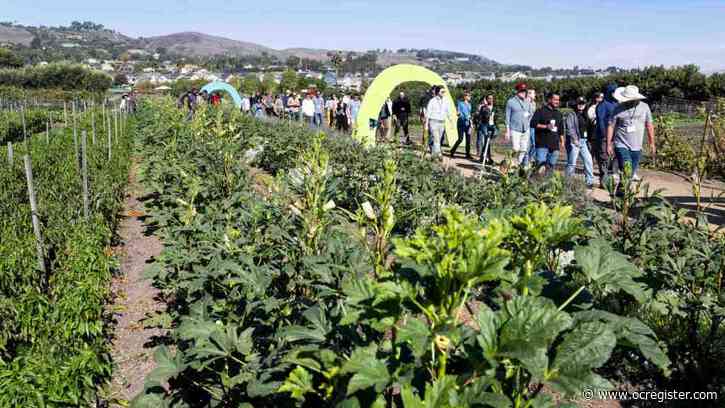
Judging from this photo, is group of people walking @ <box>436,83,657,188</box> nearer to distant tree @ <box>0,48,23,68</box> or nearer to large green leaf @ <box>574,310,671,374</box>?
large green leaf @ <box>574,310,671,374</box>

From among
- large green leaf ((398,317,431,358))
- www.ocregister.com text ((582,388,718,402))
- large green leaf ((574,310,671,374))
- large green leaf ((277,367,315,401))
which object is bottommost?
www.ocregister.com text ((582,388,718,402))

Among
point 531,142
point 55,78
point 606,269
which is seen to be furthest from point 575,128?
point 55,78

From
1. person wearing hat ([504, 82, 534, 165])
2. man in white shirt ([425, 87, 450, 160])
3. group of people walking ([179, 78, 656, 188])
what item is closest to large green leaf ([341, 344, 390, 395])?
group of people walking ([179, 78, 656, 188])

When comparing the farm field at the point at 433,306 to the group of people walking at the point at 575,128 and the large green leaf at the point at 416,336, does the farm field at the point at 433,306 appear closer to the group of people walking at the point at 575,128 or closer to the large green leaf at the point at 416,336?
the large green leaf at the point at 416,336

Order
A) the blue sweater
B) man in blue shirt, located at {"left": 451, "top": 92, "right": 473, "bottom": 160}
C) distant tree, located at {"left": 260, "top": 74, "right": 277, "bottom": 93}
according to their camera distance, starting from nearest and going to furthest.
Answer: the blue sweater
man in blue shirt, located at {"left": 451, "top": 92, "right": 473, "bottom": 160}
distant tree, located at {"left": 260, "top": 74, "right": 277, "bottom": 93}

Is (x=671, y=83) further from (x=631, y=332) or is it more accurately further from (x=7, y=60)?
(x=7, y=60)

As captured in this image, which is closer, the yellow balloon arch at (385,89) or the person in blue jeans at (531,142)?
the person in blue jeans at (531,142)

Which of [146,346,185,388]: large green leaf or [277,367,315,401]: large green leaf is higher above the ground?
[277,367,315,401]: large green leaf

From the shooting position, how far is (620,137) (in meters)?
7.73

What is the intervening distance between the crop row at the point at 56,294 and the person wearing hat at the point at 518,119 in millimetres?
5877

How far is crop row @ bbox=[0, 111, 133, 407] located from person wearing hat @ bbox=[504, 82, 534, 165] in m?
5.88

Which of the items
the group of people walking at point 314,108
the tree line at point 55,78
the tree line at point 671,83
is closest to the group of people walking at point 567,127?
the group of people walking at point 314,108

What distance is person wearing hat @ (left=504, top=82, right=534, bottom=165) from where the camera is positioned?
31.7 feet

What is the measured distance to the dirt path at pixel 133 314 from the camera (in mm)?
3637
